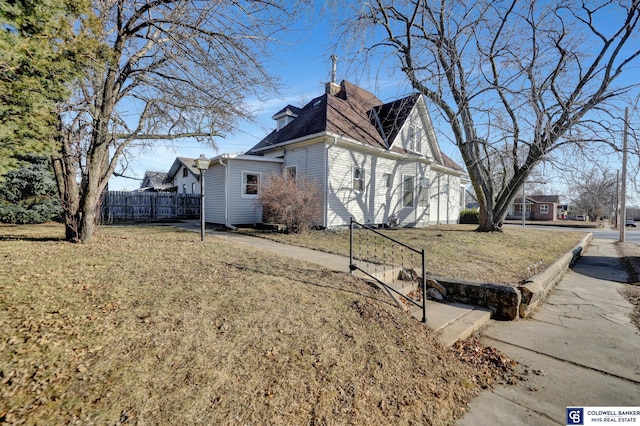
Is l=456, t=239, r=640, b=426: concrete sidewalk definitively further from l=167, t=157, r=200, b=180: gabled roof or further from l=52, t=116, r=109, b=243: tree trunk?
l=167, t=157, r=200, b=180: gabled roof

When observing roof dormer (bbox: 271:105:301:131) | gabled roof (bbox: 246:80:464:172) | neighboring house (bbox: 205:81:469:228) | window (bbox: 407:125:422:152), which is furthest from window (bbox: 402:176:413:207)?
roof dormer (bbox: 271:105:301:131)

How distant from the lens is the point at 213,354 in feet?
8.47

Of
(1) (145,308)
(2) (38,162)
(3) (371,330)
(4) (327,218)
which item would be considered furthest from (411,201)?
(2) (38,162)

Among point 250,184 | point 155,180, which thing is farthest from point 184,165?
point 250,184

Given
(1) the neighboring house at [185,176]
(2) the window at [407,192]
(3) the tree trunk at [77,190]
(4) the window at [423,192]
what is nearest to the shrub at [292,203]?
(3) the tree trunk at [77,190]

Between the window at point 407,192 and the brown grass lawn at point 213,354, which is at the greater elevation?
the window at point 407,192

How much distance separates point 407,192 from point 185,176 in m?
18.0

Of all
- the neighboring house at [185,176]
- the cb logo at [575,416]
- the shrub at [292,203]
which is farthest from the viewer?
the neighboring house at [185,176]

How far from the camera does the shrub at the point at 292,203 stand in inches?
391

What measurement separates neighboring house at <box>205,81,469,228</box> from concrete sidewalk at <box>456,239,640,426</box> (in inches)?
320

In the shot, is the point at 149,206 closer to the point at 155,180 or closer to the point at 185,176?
the point at 185,176

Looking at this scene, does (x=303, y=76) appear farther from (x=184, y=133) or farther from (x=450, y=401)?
(x=450, y=401)

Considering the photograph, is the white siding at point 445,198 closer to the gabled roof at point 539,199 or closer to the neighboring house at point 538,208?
the gabled roof at point 539,199

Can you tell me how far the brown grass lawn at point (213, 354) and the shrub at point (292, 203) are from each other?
551cm
